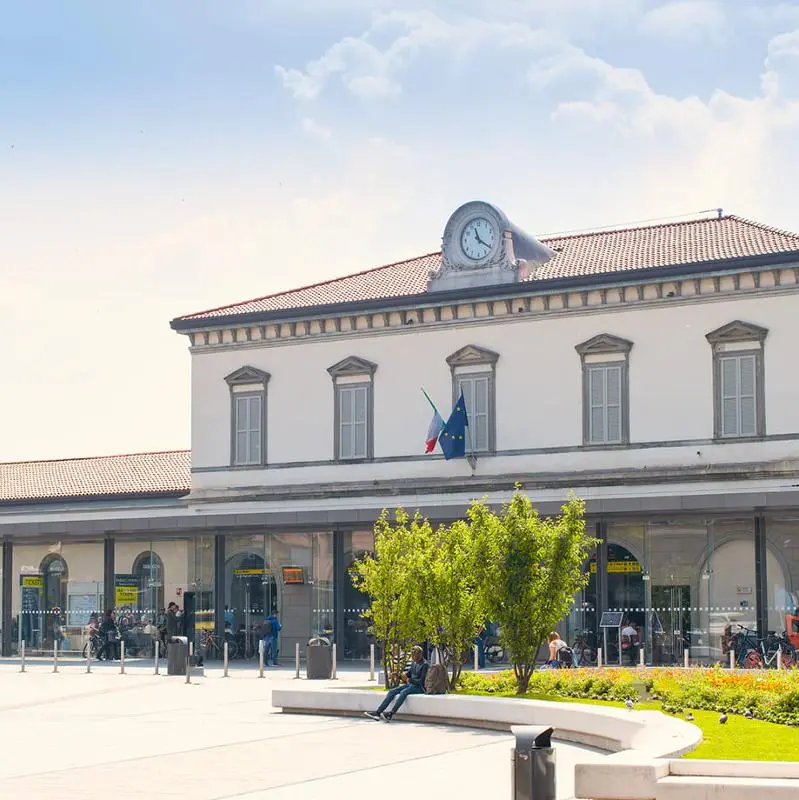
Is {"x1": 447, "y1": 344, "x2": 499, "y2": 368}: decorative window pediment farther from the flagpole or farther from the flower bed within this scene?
the flower bed

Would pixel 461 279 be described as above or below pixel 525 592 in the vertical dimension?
above

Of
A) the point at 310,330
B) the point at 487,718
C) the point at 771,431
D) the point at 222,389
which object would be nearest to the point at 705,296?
the point at 771,431

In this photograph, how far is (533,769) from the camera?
45.1 ft

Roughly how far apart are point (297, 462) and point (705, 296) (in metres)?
12.6

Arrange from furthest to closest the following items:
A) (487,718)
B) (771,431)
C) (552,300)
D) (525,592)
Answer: (552,300), (771,431), (525,592), (487,718)

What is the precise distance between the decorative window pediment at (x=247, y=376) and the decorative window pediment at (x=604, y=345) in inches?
383

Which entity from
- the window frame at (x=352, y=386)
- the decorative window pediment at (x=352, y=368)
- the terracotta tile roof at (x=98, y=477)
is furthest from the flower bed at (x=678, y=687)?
the terracotta tile roof at (x=98, y=477)

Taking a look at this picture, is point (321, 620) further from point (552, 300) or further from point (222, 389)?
point (552, 300)

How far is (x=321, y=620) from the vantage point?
43594 millimetres

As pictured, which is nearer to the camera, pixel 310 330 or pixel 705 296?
pixel 705 296

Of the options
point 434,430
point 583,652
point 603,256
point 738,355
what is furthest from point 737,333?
point 583,652

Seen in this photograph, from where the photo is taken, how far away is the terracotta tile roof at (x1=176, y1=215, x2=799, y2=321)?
40.4 m

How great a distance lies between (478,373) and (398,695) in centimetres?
1803

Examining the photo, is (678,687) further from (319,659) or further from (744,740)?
(319,659)
